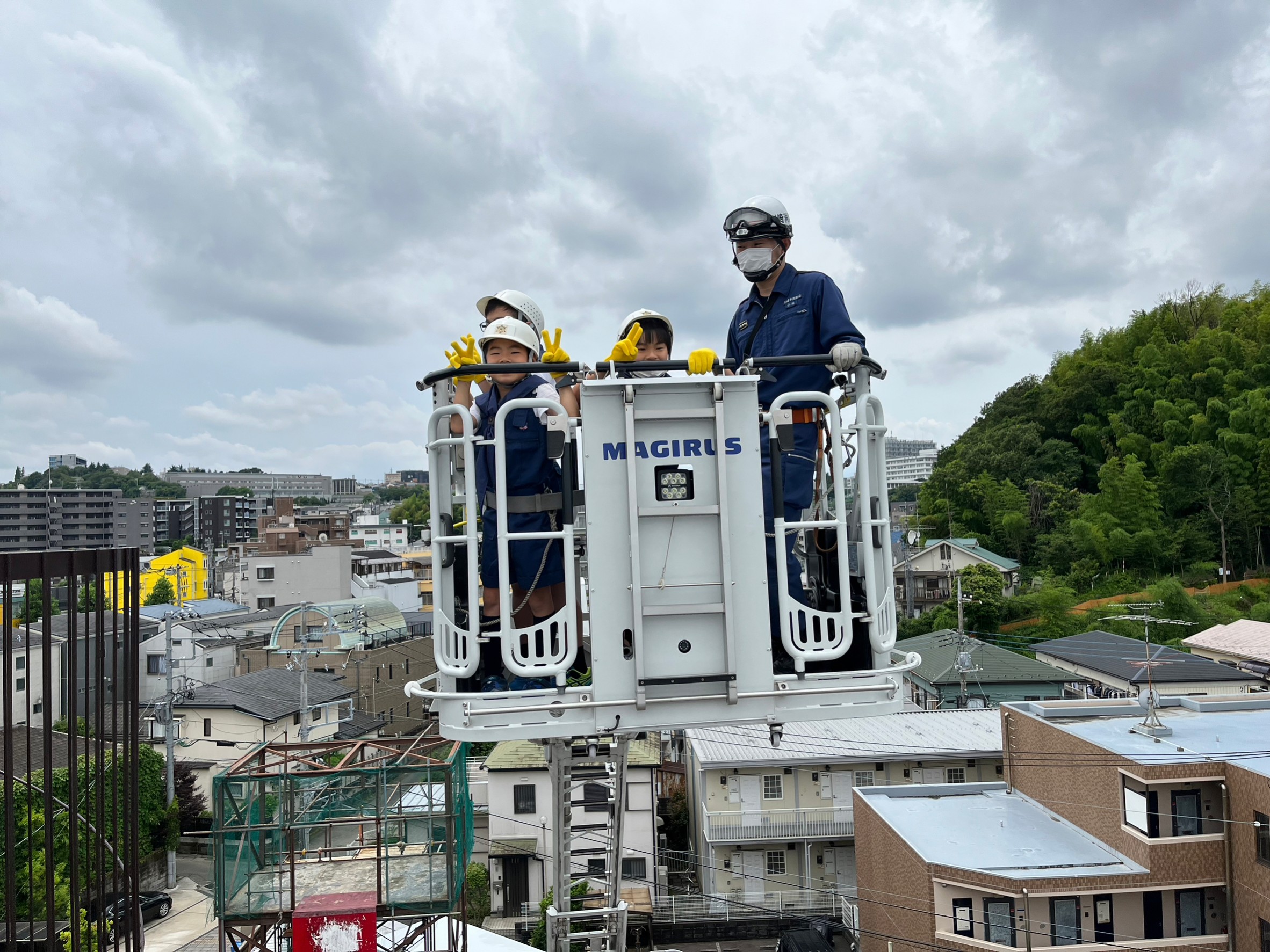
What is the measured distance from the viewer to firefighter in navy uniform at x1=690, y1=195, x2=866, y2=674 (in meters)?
4.58

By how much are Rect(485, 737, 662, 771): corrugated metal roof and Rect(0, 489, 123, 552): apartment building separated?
7527 centimetres

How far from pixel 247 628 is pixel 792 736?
28.7 meters

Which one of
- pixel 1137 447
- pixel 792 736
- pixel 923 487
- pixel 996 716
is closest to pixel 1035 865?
pixel 792 736

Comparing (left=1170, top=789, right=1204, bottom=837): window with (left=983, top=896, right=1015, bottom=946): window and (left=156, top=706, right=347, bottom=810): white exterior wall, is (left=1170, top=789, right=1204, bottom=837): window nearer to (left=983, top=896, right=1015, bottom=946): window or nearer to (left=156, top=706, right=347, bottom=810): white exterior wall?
(left=983, top=896, right=1015, bottom=946): window

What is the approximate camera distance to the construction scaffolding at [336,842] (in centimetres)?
776

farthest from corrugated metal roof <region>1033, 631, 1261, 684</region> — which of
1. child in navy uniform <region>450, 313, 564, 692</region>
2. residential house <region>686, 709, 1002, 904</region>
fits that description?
child in navy uniform <region>450, 313, 564, 692</region>

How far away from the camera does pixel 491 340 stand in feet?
15.6

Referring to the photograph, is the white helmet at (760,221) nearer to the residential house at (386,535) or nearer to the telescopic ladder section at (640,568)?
the telescopic ladder section at (640,568)

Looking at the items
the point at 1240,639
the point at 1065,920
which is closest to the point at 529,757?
the point at 1065,920

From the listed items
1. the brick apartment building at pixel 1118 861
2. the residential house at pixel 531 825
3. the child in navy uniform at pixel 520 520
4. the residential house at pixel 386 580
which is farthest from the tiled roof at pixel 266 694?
the child in navy uniform at pixel 520 520

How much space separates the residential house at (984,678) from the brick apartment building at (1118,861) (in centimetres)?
1204

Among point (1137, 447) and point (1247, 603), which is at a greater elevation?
point (1137, 447)

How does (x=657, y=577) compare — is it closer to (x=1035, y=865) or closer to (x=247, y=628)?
(x=1035, y=865)

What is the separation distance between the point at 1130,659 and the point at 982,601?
13.8 metres
